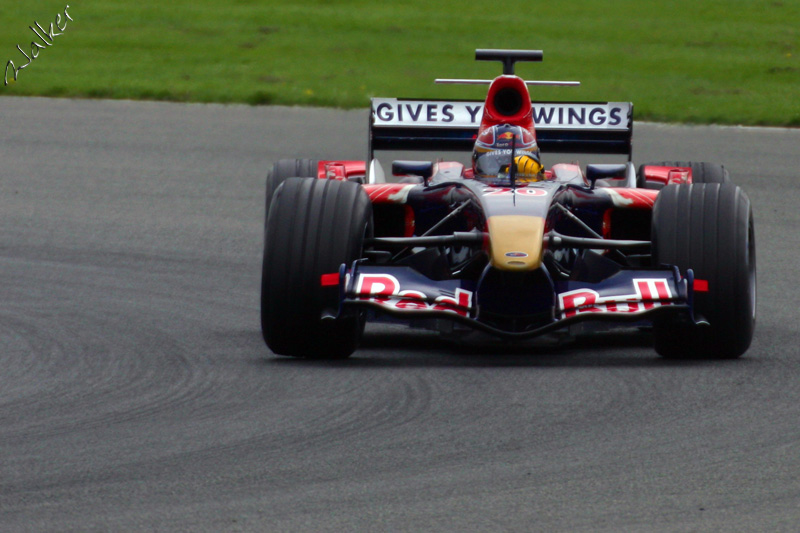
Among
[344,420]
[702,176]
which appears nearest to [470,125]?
[702,176]

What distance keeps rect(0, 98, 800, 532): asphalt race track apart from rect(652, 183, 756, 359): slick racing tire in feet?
0.42

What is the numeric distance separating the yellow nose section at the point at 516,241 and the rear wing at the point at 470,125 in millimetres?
2730

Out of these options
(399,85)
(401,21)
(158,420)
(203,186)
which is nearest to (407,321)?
(158,420)

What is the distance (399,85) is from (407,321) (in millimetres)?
13738

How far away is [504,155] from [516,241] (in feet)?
4.96

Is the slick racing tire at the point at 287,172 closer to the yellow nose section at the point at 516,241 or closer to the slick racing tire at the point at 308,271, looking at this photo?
the slick racing tire at the point at 308,271

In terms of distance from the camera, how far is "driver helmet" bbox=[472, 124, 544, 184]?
884cm

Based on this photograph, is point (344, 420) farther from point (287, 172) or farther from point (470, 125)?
point (470, 125)

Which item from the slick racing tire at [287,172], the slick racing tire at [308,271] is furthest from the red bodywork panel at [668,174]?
the slick racing tire at [308,271]

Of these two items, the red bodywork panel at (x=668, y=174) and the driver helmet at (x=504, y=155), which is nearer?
the driver helmet at (x=504, y=155)

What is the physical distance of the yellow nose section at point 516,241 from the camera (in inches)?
292

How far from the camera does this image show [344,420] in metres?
6.24

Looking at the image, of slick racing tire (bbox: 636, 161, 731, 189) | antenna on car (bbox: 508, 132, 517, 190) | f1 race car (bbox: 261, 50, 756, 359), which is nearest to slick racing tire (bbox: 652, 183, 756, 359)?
f1 race car (bbox: 261, 50, 756, 359)

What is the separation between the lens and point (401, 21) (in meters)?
25.6
